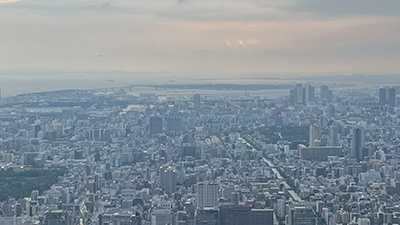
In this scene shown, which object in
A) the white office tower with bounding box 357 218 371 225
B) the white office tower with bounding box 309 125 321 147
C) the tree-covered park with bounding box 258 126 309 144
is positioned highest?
the white office tower with bounding box 309 125 321 147

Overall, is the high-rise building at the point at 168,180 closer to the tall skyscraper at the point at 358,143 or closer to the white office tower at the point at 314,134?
the tall skyscraper at the point at 358,143

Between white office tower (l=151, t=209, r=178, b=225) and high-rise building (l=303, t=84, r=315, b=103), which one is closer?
white office tower (l=151, t=209, r=178, b=225)

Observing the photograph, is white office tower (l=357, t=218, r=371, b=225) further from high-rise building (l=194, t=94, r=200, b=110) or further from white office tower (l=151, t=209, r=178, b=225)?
high-rise building (l=194, t=94, r=200, b=110)

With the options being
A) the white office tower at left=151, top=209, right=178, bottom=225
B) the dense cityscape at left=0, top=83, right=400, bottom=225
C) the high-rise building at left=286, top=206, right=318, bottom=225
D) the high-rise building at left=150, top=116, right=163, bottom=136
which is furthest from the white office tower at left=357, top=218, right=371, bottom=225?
the high-rise building at left=150, top=116, right=163, bottom=136

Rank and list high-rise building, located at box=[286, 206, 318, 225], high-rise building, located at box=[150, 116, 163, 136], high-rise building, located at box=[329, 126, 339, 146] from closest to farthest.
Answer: high-rise building, located at box=[286, 206, 318, 225] < high-rise building, located at box=[329, 126, 339, 146] < high-rise building, located at box=[150, 116, 163, 136]

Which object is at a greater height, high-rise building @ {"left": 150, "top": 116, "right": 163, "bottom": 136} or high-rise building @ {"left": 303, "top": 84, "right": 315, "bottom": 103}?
high-rise building @ {"left": 303, "top": 84, "right": 315, "bottom": 103}

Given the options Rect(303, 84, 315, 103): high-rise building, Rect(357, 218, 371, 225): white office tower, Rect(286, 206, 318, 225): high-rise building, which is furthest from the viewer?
Rect(303, 84, 315, 103): high-rise building

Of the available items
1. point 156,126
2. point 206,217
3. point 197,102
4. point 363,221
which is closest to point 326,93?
point 197,102
